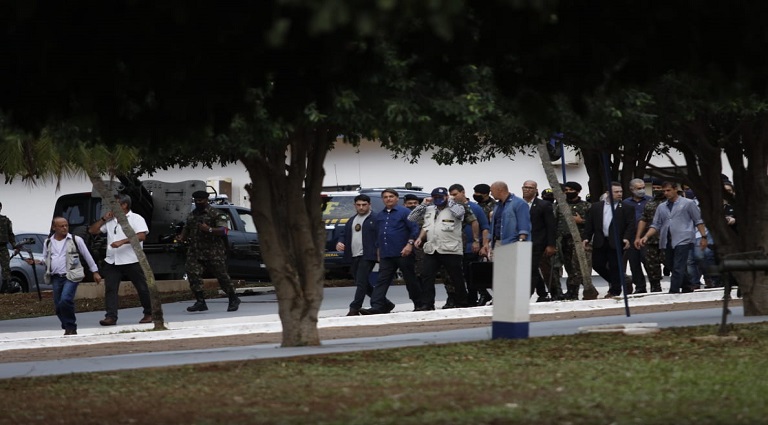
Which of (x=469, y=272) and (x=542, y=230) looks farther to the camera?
(x=542, y=230)

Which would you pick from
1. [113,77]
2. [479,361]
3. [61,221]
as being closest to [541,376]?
[479,361]

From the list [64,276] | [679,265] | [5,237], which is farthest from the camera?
[5,237]

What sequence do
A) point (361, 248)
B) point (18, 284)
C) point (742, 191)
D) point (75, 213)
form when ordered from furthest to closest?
point (18, 284) < point (75, 213) < point (361, 248) < point (742, 191)

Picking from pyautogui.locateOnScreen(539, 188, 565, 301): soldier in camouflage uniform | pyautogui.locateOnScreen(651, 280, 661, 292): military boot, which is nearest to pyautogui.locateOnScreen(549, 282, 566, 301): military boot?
pyautogui.locateOnScreen(539, 188, 565, 301): soldier in camouflage uniform

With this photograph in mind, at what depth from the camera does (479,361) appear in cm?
1223

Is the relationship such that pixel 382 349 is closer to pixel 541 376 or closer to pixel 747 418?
pixel 541 376

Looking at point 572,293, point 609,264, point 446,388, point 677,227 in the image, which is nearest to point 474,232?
point 572,293

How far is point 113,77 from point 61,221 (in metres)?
12.4

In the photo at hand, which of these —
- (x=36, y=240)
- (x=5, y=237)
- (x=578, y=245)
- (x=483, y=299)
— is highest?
(x=36, y=240)

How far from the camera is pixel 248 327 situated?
19.6 m

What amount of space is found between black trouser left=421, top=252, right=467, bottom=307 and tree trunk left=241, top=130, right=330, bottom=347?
22.0 feet

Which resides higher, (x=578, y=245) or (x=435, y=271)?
Result: (x=578, y=245)

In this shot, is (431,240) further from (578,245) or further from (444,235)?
(578,245)

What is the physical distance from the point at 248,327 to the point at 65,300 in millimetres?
2306
